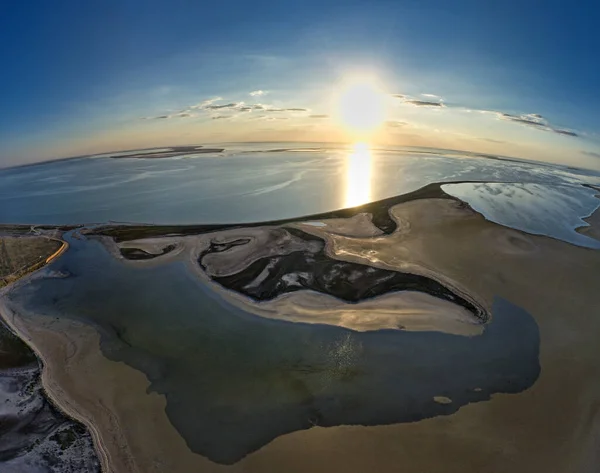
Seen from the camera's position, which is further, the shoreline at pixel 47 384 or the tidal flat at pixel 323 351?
the tidal flat at pixel 323 351

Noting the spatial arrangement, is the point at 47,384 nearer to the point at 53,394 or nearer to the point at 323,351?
the point at 53,394

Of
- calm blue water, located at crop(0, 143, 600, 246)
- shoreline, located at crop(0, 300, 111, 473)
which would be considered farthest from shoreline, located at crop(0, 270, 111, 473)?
calm blue water, located at crop(0, 143, 600, 246)

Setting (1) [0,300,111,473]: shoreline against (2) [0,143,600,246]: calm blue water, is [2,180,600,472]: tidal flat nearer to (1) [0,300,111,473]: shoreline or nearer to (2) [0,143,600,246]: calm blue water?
(1) [0,300,111,473]: shoreline

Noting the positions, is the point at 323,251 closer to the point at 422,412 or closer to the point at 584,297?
the point at 422,412

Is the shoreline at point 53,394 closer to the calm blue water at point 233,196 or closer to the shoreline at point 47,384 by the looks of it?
the shoreline at point 47,384

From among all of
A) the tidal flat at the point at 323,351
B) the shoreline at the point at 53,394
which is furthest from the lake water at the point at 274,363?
the shoreline at the point at 53,394

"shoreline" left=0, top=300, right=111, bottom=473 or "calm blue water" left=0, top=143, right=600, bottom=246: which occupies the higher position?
"calm blue water" left=0, top=143, right=600, bottom=246

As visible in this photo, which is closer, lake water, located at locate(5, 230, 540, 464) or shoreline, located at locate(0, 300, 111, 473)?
shoreline, located at locate(0, 300, 111, 473)

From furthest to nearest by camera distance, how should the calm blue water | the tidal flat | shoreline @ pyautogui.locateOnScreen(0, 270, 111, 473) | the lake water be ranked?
1. the calm blue water
2. the lake water
3. the tidal flat
4. shoreline @ pyautogui.locateOnScreen(0, 270, 111, 473)
